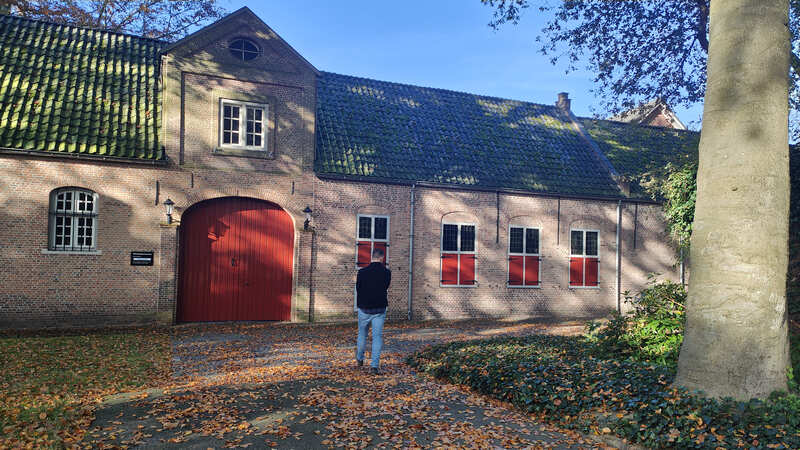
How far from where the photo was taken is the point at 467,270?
17062 mm

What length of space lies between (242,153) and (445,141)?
677 centimetres

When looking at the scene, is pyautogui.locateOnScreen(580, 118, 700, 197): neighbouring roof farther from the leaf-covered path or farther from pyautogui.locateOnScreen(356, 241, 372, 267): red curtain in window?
the leaf-covered path

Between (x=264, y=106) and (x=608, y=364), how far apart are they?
1136 centimetres

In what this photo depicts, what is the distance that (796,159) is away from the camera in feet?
34.9

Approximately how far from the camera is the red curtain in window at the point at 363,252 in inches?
620

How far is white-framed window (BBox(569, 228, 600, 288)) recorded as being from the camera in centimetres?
1853

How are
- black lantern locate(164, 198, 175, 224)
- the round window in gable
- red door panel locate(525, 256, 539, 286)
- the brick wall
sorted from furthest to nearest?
red door panel locate(525, 256, 539, 286) → the brick wall → the round window in gable → black lantern locate(164, 198, 175, 224)

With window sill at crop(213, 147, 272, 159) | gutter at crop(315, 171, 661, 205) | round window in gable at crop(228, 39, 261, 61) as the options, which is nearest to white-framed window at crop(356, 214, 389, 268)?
gutter at crop(315, 171, 661, 205)

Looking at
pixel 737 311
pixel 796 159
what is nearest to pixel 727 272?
pixel 737 311

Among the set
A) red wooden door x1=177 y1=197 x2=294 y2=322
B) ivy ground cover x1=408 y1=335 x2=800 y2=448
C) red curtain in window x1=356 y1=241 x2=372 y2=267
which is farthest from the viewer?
red curtain in window x1=356 y1=241 x2=372 y2=267

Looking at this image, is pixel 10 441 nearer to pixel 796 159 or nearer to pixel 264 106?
pixel 264 106

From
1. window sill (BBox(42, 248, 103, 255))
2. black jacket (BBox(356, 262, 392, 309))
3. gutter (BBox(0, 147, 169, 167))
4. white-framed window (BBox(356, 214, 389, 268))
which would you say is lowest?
black jacket (BBox(356, 262, 392, 309))

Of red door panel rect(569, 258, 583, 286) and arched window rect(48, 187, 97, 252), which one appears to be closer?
arched window rect(48, 187, 97, 252)

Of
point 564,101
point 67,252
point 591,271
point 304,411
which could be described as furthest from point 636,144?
point 67,252
